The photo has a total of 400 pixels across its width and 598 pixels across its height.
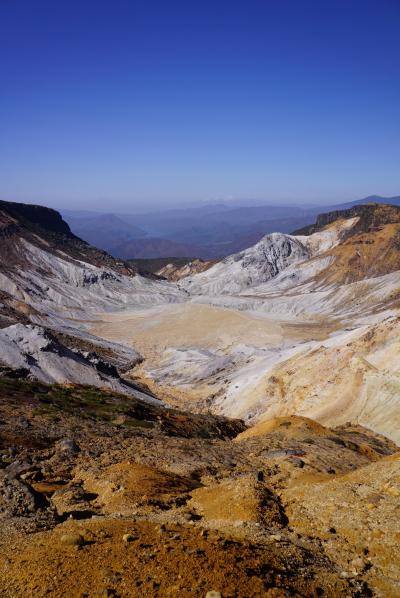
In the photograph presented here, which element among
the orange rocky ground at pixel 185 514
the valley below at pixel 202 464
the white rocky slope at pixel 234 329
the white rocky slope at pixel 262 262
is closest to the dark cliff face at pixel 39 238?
the white rocky slope at pixel 234 329

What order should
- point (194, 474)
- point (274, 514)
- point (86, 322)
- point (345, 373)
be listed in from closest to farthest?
point (274, 514)
point (194, 474)
point (345, 373)
point (86, 322)

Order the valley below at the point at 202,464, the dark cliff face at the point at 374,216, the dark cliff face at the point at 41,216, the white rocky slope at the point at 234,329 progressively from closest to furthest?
1. the valley below at the point at 202,464
2. the white rocky slope at the point at 234,329
3. the dark cliff face at the point at 374,216
4. the dark cliff face at the point at 41,216

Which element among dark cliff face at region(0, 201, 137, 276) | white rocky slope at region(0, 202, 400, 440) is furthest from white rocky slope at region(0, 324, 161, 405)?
dark cliff face at region(0, 201, 137, 276)

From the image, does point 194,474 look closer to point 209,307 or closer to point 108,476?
point 108,476

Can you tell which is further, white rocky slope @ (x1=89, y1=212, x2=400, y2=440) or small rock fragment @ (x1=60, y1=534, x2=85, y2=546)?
white rocky slope @ (x1=89, y1=212, x2=400, y2=440)

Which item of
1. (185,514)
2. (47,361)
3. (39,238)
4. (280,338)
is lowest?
(280,338)

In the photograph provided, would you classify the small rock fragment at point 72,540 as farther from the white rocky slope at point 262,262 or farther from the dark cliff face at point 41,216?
the dark cliff face at point 41,216

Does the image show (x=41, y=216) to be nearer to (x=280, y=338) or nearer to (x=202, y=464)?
(x=280, y=338)

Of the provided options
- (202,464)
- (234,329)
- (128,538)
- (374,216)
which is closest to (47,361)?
(202,464)

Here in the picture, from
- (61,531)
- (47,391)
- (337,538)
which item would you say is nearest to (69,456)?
(61,531)

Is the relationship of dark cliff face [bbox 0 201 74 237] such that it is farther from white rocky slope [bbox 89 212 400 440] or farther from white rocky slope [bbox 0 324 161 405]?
white rocky slope [bbox 0 324 161 405]

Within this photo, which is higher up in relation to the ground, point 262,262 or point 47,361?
point 47,361
